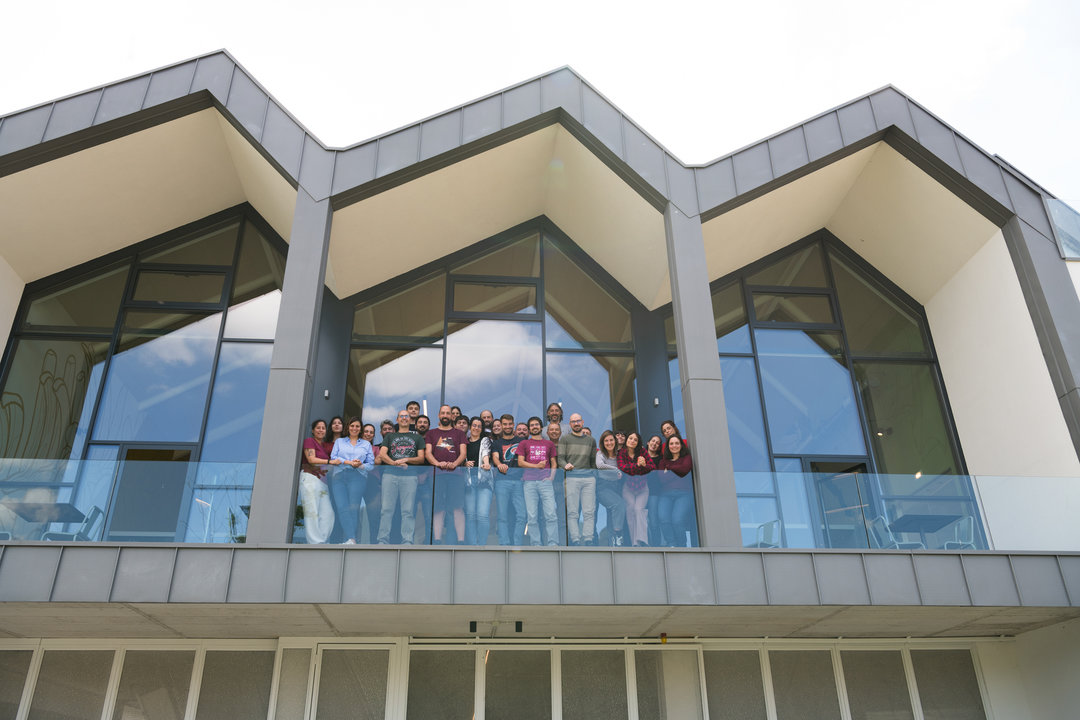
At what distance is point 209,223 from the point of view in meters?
13.8

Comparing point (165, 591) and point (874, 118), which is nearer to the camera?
point (165, 591)

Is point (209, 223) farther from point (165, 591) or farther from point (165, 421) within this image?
point (165, 591)

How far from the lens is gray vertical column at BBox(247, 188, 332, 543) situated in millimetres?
8852

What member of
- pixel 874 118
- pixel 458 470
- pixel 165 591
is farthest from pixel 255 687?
pixel 874 118

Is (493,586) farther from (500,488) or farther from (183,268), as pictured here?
(183,268)

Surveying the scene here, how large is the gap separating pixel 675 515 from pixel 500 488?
6.33 ft

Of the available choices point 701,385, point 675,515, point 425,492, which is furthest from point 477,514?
point 701,385

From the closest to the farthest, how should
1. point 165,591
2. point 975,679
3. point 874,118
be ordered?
point 165,591
point 975,679
point 874,118

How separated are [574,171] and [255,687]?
8293 millimetres

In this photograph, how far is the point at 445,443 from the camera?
30.7 ft

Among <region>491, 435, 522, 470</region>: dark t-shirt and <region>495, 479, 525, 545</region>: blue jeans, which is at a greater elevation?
<region>491, 435, 522, 470</region>: dark t-shirt

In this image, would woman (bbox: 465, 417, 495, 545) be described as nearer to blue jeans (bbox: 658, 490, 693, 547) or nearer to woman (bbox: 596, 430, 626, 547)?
woman (bbox: 596, 430, 626, 547)

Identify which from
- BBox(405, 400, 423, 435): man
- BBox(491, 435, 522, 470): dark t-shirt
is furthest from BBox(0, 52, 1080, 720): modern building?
BBox(405, 400, 423, 435): man

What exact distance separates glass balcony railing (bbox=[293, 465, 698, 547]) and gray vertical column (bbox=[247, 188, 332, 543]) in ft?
0.79
